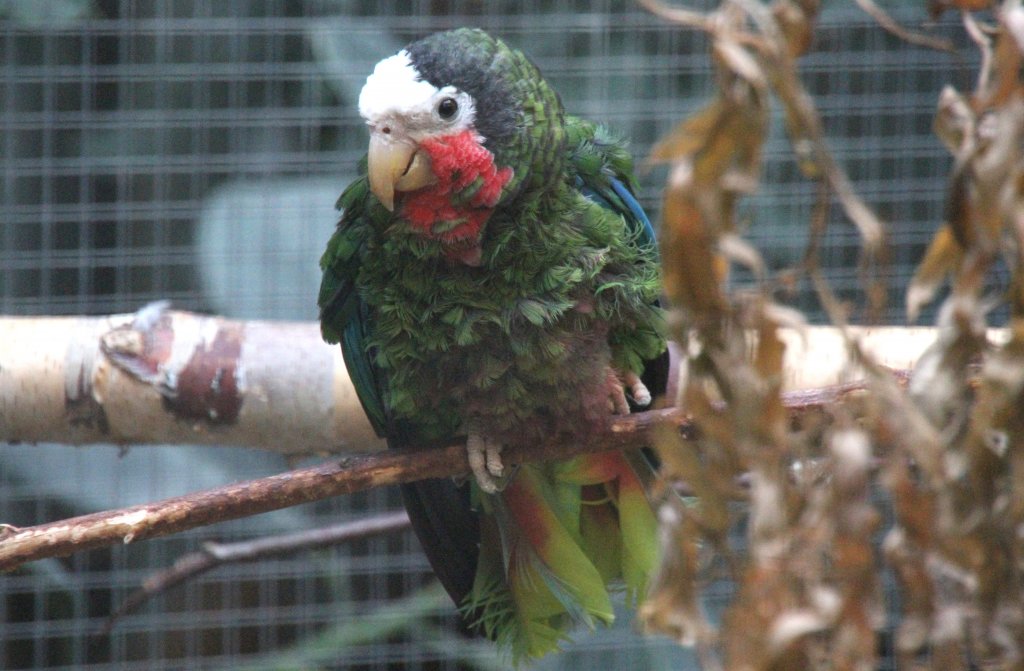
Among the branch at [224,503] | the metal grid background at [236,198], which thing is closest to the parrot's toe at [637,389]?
the branch at [224,503]

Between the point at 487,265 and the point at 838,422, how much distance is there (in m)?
0.66

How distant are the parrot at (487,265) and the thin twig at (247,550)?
38 centimetres

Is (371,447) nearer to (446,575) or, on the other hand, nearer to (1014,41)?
(446,575)

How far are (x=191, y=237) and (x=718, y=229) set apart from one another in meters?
1.84

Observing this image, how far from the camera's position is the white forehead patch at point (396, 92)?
0.95m

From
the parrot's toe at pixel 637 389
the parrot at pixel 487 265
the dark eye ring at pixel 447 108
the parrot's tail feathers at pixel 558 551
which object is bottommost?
the parrot's tail feathers at pixel 558 551

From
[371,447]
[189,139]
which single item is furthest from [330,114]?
[371,447]

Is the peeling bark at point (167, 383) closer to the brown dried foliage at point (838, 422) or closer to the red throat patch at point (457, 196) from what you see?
the red throat patch at point (457, 196)

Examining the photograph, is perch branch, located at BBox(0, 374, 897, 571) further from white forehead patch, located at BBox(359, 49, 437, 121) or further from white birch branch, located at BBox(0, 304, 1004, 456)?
white birch branch, located at BBox(0, 304, 1004, 456)

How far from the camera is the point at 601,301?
3.32ft

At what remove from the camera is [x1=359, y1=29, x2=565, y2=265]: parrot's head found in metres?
0.95

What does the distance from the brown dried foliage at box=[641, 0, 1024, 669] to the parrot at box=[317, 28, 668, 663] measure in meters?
0.63

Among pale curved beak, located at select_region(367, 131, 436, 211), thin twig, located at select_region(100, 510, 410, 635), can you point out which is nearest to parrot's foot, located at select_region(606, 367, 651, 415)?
pale curved beak, located at select_region(367, 131, 436, 211)

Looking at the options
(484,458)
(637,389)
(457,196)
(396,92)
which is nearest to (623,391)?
(637,389)
